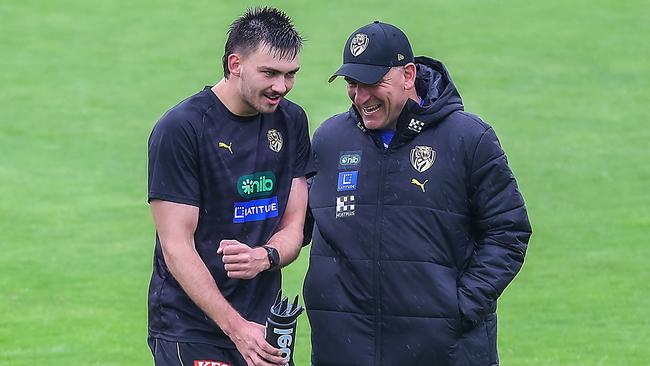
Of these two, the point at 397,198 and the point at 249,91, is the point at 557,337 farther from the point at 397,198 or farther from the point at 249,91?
the point at 249,91

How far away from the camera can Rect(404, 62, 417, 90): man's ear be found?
6.57 m

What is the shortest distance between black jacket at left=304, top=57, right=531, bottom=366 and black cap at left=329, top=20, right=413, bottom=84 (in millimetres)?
210

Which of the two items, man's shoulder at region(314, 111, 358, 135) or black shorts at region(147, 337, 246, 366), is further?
man's shoulder at region(314, 111, 358, 135)

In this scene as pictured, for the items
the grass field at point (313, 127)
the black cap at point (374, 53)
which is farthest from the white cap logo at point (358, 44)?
the grass field at point (313, 127)

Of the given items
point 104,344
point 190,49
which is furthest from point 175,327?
point 190,49

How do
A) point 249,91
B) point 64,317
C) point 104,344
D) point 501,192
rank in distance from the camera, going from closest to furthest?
point 249,91 < point 501,192 < point 104,344 < point 64,317

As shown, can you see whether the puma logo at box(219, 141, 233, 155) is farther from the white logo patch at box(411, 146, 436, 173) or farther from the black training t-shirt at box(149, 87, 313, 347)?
the white logo patch at box(411, 146, 436, 173)

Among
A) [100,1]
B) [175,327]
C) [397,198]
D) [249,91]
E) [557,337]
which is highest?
[100,1]

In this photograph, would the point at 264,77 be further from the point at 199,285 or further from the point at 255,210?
the point at 199,285

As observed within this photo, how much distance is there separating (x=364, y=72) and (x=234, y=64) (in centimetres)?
67

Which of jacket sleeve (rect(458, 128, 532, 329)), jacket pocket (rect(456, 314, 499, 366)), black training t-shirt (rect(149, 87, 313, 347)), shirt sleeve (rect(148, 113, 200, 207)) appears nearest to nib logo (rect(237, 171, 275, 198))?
black training t-shirt (rect(149, 87, 313, 347))

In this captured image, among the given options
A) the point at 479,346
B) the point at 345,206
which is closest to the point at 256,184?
the point at 345,206

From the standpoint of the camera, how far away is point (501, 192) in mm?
6445

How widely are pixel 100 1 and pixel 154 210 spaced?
23.4 meters
